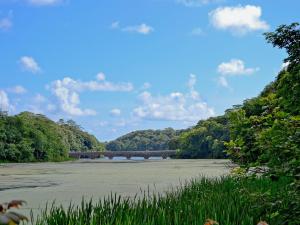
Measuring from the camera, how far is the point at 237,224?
15.8 ft

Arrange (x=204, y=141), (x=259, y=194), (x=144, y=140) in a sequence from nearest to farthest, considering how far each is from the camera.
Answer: (x=259, y=194) → (x=204, y=141) → (x=144, y=140)

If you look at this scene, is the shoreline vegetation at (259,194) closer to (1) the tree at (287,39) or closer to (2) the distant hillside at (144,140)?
(1) the tree at (287,39)

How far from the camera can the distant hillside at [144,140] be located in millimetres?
166875

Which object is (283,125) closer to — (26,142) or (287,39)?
(287,39)

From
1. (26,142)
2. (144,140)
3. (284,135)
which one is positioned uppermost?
(144,140)

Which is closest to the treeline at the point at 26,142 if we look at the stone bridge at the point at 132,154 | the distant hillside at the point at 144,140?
the stone bridge at the point at 132,154

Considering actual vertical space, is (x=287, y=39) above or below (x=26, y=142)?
below

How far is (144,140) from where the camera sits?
6727 inches

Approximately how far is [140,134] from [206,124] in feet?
275

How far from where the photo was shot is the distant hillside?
6570 inches

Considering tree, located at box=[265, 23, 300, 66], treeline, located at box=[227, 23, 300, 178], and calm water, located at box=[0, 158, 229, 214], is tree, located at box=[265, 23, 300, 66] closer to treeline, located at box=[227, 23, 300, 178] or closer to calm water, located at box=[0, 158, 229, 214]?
treeline, located at box=[227, 23, 300, 178]

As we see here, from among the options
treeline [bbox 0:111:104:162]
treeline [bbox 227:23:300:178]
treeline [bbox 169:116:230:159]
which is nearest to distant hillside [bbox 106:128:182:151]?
treeline [bbox 169:116:230:159]

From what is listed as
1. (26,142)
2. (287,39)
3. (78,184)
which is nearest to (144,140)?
(26,142)

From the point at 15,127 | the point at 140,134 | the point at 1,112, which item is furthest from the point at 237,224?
the point at 140,134
